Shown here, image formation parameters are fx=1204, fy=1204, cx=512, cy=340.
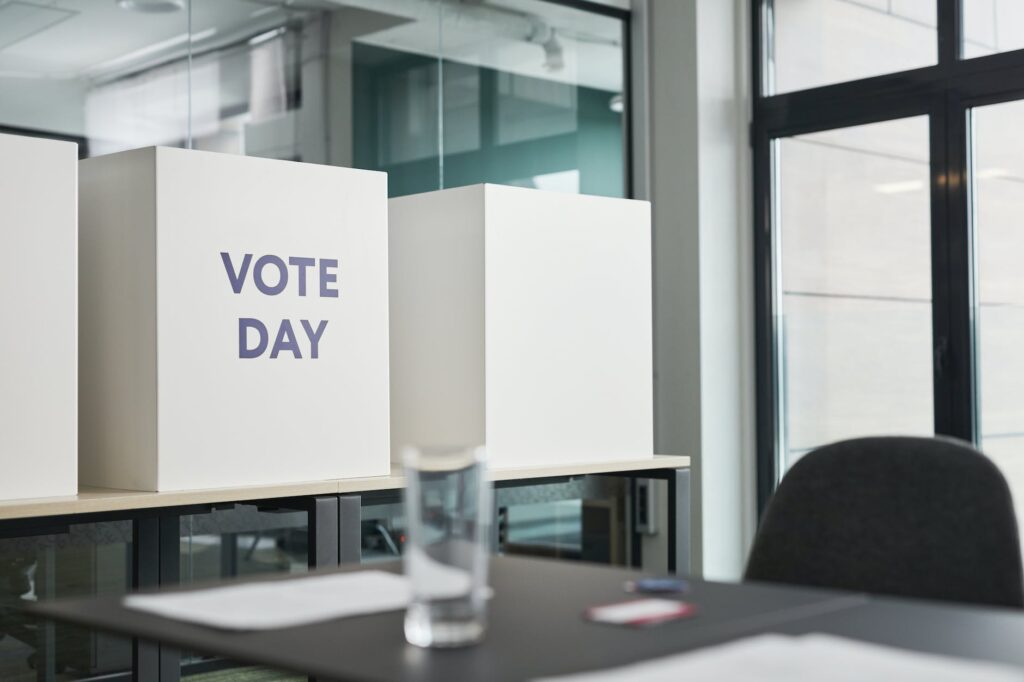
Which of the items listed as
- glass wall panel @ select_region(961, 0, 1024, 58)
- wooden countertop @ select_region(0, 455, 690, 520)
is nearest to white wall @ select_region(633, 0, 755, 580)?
glass wall panel @ select_region(961, 0, 1024, 58)

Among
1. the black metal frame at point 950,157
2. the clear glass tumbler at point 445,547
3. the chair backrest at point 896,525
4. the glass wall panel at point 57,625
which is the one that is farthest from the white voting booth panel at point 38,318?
the black metal frame at point 950,157

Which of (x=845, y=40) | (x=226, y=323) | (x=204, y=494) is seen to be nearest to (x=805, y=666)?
(x=204, y=494)

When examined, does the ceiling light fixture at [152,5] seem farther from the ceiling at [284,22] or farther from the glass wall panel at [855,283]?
the glass wall panel at [855,283]

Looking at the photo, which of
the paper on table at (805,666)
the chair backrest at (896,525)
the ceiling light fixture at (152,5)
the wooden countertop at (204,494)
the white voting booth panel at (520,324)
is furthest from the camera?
the ceiling light fixture at (152,5)

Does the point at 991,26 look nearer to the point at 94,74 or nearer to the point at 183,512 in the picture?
the point at 94,74

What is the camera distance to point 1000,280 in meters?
3.77

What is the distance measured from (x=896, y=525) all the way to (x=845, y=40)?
9.74ft

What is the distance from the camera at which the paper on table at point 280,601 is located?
3.52 ft

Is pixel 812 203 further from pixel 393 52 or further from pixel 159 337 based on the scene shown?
pixel 159 337

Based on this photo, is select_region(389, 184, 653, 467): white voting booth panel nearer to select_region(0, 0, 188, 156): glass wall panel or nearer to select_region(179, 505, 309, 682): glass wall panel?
select_region(179, 505, 309, 682): glass wall panel

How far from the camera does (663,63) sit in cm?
449

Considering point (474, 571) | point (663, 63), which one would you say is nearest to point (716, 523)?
point (663, 63)

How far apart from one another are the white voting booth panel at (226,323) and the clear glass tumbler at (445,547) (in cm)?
149

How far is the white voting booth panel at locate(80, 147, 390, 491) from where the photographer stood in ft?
7.84
